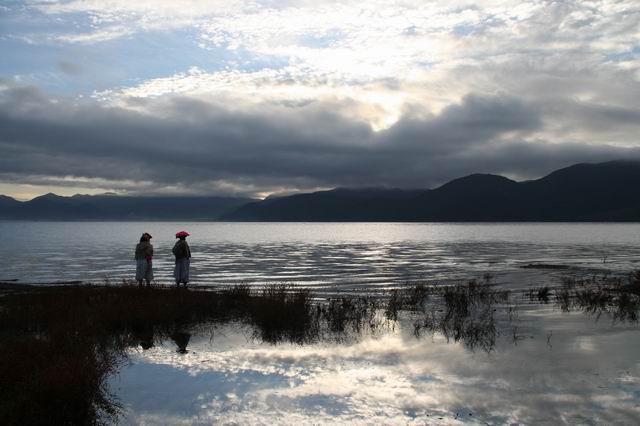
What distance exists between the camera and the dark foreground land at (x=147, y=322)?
882cm

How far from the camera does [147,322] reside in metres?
16.7

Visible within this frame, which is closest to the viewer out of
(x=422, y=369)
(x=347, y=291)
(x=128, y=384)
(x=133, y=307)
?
(x=128, y=384)

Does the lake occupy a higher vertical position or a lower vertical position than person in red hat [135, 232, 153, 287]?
lower

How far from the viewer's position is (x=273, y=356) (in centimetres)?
1290

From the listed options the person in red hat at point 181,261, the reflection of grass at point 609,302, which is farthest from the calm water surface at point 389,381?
the person in red hat at point 181,261

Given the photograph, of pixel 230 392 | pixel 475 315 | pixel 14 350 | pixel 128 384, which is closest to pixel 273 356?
pixel 230 392

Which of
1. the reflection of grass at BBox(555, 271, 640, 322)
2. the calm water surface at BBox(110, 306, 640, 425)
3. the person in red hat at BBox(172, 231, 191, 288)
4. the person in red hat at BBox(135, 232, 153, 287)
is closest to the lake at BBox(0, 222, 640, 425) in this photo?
the calm water surface at BBox(110, 306, 640, 425)

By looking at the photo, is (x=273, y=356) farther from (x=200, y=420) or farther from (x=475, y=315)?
(x=475, y=315)

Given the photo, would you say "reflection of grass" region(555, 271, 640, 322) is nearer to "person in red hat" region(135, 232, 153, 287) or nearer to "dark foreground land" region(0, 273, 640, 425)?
"dark foreground land" region(0, 273, 640, 425)

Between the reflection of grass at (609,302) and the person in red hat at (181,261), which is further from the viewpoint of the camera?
the person in red hat at (181,261)

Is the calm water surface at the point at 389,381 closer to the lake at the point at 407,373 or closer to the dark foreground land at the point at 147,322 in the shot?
the lake at the point at 407,373

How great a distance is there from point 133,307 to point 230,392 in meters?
8.56

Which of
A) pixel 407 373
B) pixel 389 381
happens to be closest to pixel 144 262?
pixel 407 373

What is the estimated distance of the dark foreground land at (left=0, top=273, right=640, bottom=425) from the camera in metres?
8.82
